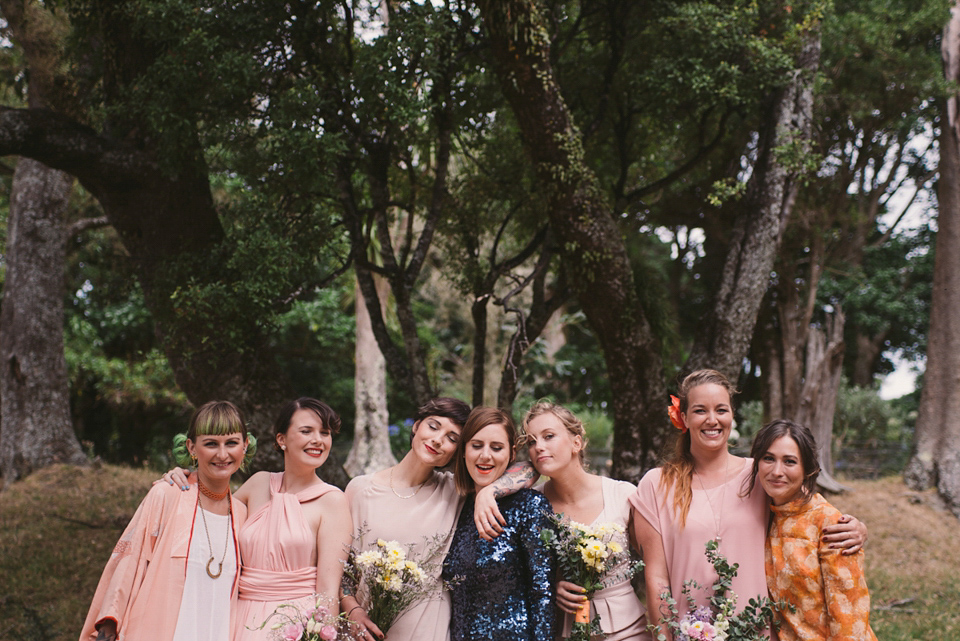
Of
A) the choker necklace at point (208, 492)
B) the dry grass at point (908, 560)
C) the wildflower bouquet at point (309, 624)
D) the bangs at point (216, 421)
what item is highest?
the bangs at point (216, 421)

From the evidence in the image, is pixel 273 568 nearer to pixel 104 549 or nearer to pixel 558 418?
pixel 558 418

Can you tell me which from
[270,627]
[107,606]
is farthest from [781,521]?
[107,606]

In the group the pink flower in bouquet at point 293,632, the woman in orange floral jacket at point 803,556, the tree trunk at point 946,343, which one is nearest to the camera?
the pink flower in bouquet at point 293,632

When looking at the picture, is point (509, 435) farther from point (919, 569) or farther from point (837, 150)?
point (837, 150)

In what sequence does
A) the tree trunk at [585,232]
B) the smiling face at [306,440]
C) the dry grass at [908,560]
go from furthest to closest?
1. the dry grass at [908,560]
2. the tree trunk at [585,232]
3. the smiling face at [306,440]

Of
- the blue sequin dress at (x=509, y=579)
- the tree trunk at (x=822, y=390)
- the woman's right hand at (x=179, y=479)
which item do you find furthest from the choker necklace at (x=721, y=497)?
the tree trunk at (x=822, y=390)

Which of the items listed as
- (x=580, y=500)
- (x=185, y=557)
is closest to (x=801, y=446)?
(x=580, y=500)

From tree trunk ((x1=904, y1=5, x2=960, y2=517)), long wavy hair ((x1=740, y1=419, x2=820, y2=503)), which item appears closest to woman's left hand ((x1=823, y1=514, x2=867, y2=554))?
long wavy hair ((x1=740, y1=419, x2=820, y2=503))

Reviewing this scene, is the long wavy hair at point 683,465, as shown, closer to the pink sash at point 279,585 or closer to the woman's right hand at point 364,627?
the woman's right hand at point 364,627

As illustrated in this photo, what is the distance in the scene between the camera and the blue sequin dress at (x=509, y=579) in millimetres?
2895

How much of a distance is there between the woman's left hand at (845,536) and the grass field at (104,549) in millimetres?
3716

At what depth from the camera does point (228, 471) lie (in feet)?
10.2

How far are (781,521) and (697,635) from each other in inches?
26.1

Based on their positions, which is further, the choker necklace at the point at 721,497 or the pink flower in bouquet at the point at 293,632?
the choker necklace at the point at 721,497
